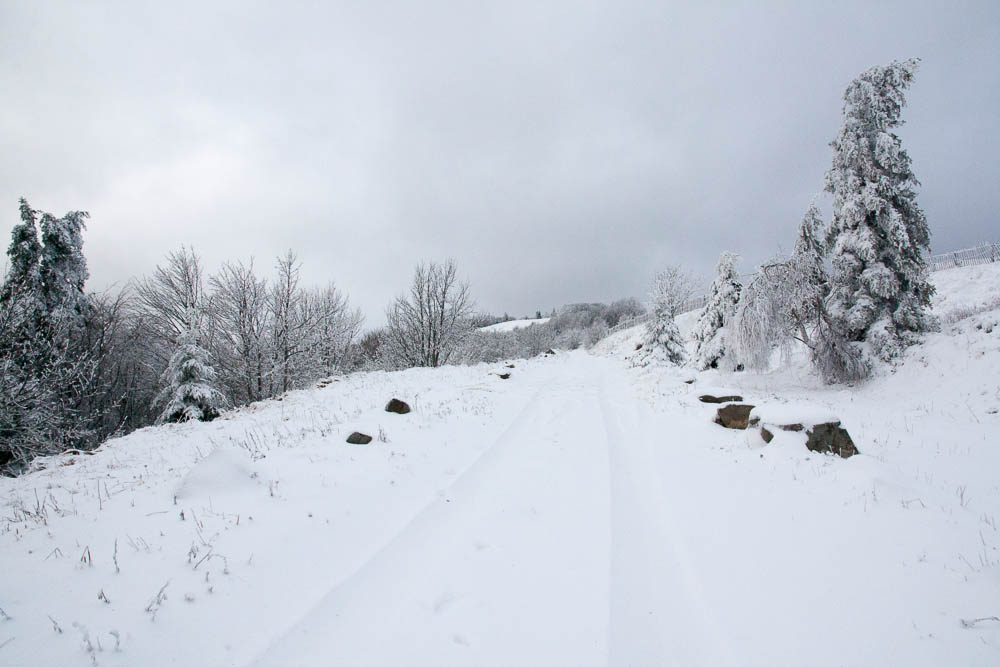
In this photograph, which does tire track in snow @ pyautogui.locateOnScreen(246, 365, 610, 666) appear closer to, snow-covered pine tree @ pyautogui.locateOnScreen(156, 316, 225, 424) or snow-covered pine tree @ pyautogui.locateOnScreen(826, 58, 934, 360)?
snow-covered pine tree @ pyautogui.locateOnScreen(826, 58, 934, 360)

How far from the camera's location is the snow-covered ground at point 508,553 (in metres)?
2.81

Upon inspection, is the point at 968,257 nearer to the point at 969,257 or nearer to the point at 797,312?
the point at 969,257

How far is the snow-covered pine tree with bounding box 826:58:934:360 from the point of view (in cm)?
1232

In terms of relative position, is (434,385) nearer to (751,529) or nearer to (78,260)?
(751,529)

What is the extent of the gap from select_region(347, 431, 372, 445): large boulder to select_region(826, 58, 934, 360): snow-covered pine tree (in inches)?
642

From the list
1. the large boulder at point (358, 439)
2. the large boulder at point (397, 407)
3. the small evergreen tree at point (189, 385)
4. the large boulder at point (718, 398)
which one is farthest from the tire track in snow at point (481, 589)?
the small evergreen tree at point (189, 385)

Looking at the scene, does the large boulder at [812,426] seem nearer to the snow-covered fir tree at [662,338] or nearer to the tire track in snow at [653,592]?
the tire track in snow at [653,592]

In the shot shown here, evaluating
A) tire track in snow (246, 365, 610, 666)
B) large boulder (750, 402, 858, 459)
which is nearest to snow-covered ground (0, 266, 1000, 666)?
tire track in snow (246, 365, 610, 666)

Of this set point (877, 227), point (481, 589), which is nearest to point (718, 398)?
point (877, 227)

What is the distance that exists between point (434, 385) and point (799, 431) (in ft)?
37.7

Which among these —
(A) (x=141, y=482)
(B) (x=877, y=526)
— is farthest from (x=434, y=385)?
(B) (x=877, y=526)

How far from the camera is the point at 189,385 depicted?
1599 cm

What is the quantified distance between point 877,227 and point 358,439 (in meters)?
18.3

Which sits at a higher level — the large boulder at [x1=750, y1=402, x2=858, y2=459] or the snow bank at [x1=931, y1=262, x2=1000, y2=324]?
the snow bank at [x1=931, y1=262, x2=1000, y2=324]
